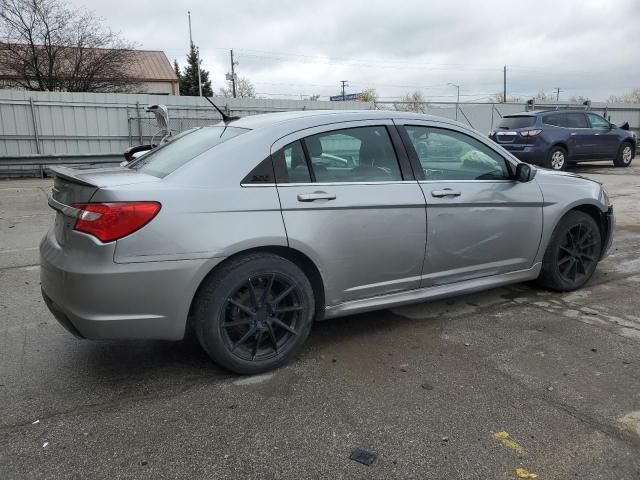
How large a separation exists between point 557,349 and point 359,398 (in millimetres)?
1548

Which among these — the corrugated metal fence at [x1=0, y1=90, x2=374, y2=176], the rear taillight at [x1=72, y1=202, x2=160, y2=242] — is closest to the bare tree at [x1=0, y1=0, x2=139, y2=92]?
the corrugated metal fence at [x1=0, y1=90, x2=374, y2=176]

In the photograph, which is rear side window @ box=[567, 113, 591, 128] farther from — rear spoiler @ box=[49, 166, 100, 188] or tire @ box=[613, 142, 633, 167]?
rear spoiler @ box=[49, 166, 100, 188]

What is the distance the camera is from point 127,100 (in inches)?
635

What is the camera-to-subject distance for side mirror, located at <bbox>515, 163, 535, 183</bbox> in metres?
4.24

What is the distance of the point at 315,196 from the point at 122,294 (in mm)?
1265

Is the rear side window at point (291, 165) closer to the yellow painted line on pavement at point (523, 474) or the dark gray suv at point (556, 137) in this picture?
the yellow painted line on pavement at point (523, 474)

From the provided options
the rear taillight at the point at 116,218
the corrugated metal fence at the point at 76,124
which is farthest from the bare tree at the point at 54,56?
the rear taillight at the point at 116,218

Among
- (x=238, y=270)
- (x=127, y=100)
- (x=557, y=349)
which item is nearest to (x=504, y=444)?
(x=557, y=349)

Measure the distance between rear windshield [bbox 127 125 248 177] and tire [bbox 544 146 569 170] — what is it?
1227 centimetres

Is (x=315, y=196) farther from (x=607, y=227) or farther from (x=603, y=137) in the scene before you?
(x=603, y=137)

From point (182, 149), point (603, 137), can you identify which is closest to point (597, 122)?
point (603, 137)

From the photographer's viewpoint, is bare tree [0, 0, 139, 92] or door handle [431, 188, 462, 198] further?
bare tree [0, 0, 139, 92]

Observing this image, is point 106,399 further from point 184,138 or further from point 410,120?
point 410,120

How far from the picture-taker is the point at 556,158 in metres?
14.5
